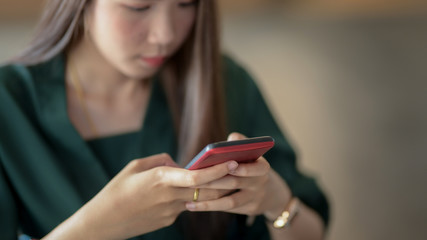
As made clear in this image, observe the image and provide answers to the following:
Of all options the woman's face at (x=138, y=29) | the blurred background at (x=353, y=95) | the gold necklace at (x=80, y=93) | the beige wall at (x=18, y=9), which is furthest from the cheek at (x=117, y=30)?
the beige wall at (x=18, y=9)

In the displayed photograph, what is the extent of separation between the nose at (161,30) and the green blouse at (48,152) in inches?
7.0

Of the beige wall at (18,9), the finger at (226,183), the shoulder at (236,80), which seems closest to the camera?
the finger at (226,183)

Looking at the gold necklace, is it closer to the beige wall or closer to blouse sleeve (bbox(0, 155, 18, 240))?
blouse sleeve (bbox(0, 155, 18, 240))

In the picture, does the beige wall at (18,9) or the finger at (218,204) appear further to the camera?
the beige wall at (18,9)

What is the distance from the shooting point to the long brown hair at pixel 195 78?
85cm

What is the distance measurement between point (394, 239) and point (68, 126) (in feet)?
3.84

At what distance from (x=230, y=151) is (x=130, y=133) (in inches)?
15.0

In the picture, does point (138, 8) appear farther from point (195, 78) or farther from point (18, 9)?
point (18, 9)

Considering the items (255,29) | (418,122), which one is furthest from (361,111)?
(255,29)

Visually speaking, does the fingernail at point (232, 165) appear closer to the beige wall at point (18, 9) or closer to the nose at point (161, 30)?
the nose at point (161, 30)

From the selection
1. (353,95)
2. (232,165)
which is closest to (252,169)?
(232,165)

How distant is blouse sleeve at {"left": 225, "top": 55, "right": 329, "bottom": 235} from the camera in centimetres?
98

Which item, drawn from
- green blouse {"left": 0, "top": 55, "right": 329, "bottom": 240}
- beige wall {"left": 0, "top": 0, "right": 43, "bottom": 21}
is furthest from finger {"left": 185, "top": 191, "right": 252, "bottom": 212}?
beige wall {"left": 0, "top": 0, "right": 43, "bottom": 21}

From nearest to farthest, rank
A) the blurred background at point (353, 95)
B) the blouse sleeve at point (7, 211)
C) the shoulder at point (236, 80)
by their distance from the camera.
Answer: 1. the blouse sleeve at point (7, 211)
2. the shoulder at point (236, 80)
3. the blurred background at point (353, 95)
